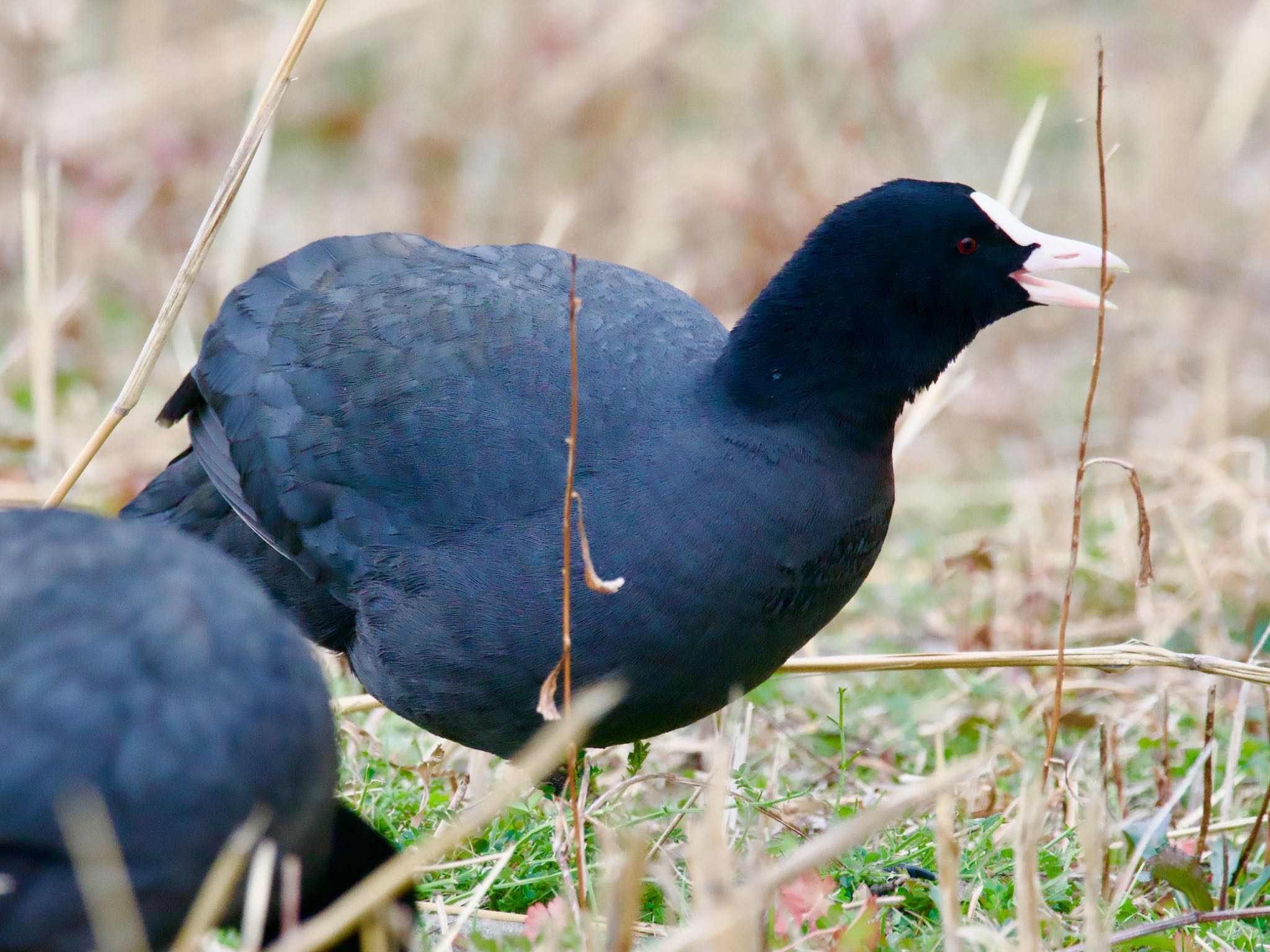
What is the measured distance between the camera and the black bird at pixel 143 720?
1.65 metres

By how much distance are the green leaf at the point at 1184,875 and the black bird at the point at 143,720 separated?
1443 millimetres

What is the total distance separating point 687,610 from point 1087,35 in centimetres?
631

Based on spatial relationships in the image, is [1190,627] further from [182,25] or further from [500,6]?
[182,25]

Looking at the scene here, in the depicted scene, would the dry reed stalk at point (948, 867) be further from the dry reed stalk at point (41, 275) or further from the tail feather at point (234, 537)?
the dry reed stalk at point (41, 275)

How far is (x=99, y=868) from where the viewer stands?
161cm

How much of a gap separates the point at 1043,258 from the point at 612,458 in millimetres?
838

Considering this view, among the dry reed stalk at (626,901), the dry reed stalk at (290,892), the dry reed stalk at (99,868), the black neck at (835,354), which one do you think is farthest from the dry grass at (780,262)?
the black neck at (835,354)

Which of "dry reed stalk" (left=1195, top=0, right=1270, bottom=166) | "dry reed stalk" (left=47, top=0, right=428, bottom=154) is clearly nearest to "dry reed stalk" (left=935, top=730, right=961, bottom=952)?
"dry reed stalk" (left=47, top=0, right=428, bottom=154)

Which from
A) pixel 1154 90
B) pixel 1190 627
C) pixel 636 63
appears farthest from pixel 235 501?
pixel 1154 90

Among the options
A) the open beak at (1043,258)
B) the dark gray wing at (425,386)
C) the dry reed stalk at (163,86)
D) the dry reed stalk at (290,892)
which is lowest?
the dry reed stalk at (290,892)

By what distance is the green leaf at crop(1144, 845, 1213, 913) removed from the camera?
2.52 metres

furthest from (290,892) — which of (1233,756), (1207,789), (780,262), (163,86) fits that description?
(163,86)

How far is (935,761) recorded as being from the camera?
3299 millimetres

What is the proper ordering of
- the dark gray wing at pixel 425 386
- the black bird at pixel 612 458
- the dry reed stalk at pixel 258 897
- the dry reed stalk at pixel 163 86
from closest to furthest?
the dry reed stalk at pixel 258 897
the black bird at pixel 612 458
the dark gray wing at pixel 425 386
the dry reed stalk at pixel 163 86
